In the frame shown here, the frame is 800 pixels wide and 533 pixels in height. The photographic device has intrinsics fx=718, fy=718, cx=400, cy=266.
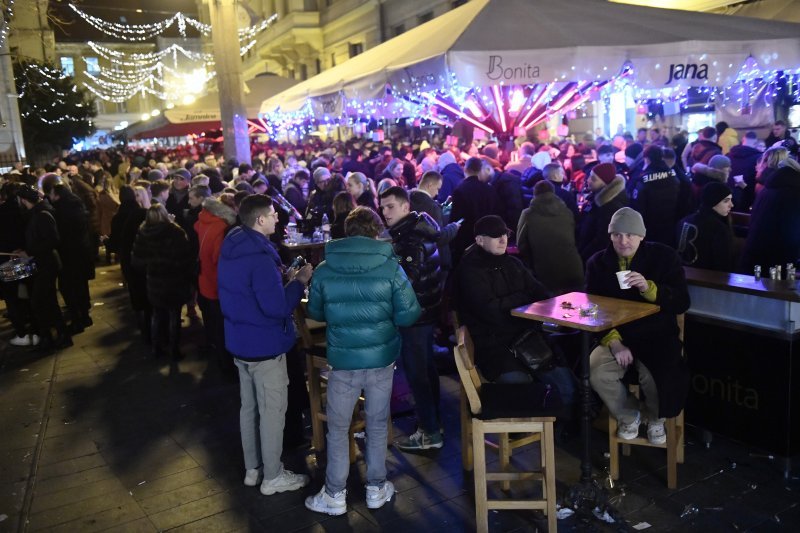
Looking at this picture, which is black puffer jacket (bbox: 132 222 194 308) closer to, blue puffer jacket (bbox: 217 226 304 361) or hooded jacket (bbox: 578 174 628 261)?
blue puffer jacket (bbox: 217 226 304 361)

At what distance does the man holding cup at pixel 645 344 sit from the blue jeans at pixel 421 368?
4.01ft

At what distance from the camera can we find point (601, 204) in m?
7.29

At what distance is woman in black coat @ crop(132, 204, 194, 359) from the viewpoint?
7816 mm

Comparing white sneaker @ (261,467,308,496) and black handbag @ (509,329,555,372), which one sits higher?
black handbag @ (509,329,555,372)

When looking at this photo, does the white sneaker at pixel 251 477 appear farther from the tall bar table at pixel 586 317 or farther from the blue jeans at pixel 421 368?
the tall bar table at pixel 586 317

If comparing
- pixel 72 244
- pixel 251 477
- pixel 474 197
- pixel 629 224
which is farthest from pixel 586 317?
pixel 72 244

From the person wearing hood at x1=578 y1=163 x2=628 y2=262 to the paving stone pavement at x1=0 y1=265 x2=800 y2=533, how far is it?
2.09 meters

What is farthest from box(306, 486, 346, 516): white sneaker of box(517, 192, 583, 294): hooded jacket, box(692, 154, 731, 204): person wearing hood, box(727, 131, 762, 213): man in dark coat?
box(727, 131, 762, 213): man in dark coat

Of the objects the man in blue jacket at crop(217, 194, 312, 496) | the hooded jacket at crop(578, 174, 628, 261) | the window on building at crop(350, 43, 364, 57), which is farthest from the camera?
the window on building at crop(350, 43, 364, 57)

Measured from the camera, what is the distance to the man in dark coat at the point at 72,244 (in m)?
9.16

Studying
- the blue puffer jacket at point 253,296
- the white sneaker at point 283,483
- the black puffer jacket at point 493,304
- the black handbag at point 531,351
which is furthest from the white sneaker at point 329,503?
the black handbag at point 531,351

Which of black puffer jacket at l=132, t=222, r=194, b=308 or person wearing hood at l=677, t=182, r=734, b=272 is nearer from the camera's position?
person wearing hood at l=677, t=182, r=734, b=272

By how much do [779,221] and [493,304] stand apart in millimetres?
3276

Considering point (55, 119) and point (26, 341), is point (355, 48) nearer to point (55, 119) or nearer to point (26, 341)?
point (55, 119)
